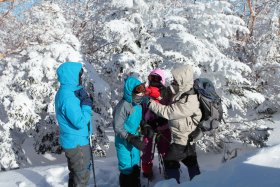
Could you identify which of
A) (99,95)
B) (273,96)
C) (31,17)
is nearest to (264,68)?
(273,96)

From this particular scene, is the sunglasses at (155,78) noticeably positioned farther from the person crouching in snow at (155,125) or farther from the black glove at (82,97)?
the black glove at (82,97)

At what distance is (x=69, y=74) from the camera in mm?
4777

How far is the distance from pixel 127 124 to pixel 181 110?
2.58ft

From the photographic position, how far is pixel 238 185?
3393 millimetres

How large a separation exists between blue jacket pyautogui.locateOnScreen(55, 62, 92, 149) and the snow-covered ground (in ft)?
4.13

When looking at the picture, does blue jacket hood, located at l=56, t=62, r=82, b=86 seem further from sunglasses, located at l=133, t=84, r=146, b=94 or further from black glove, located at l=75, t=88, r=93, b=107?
sunglasses, located at l=133, t=84, r=146, b=94

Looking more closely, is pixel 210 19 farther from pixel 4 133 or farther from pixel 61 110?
pixel 4 133

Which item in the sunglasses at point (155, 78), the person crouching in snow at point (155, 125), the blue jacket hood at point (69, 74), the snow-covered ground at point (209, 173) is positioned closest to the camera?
the snow-covered ground at point (209, 173)

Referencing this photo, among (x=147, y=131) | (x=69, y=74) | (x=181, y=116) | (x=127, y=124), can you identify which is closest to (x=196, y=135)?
(x=181, y=116)

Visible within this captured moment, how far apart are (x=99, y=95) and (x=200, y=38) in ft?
13.3

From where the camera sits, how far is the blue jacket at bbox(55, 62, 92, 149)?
4.68m

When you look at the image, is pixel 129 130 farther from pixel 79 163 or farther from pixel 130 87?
pixel 79 163

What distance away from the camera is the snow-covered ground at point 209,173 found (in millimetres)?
3518

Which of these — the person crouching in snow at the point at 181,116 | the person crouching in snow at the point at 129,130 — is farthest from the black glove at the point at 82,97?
the person crouching in snow at the point at 181,116
